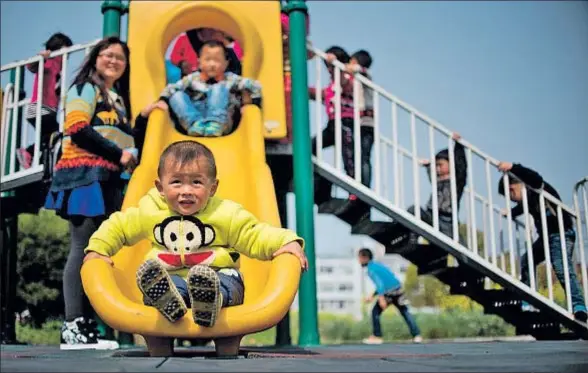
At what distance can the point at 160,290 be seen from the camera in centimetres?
177

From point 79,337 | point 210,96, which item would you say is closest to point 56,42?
point 210,96

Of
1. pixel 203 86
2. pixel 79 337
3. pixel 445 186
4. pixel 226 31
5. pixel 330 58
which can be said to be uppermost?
pixel 226 31

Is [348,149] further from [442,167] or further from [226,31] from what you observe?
[226,31]

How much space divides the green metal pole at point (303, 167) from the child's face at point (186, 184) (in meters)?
1.54

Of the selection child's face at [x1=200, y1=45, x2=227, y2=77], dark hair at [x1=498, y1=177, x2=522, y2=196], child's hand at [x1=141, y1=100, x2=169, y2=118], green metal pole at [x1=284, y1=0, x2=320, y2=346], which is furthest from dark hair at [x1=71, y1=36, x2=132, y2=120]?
dark hair at [x1=498, y1=177, x2=522, y2=196]

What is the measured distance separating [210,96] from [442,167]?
1.71m

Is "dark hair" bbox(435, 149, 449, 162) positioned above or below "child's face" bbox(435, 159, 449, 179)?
above

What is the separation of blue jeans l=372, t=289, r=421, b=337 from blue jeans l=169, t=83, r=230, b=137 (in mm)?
2666

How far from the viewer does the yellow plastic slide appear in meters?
1.93

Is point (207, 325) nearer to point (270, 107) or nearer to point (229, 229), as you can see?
point (229, 229)

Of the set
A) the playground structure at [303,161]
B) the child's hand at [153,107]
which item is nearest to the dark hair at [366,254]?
the playground structure at [303,161]

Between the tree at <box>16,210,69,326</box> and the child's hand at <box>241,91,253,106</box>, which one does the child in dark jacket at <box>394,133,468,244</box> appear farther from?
the tree at <box>16,210,69,326</box>

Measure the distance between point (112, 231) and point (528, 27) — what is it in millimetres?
1451

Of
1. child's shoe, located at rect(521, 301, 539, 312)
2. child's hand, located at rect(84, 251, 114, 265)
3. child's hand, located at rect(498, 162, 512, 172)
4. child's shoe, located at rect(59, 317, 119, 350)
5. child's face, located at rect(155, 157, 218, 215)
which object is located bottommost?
child's shoe, located at rect(59, 317, 119, 350)
